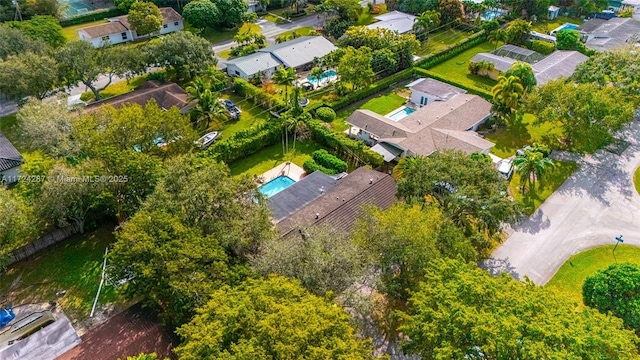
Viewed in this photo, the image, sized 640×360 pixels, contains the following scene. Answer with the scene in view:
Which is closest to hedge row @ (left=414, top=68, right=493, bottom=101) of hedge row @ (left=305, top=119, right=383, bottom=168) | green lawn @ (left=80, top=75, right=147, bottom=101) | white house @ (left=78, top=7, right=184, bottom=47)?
hedge row @ (left=305, top=119, right=383, bottom=168)

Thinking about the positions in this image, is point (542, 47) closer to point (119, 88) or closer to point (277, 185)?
point (277, 185)

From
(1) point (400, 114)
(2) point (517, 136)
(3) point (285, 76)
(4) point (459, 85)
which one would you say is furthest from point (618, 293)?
(3) point (285, 76)

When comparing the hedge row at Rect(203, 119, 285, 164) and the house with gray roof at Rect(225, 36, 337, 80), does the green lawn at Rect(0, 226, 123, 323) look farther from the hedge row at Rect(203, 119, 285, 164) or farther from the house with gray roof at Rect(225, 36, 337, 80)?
the house with gray roof at Rect(225, 36, 337, 80)

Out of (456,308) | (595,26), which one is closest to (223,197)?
(456,308)

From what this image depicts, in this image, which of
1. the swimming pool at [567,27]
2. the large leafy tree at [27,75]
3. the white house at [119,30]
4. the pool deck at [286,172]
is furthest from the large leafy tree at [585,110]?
the white house at [119,30]

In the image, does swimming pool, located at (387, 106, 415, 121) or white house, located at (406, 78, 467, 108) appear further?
white house, located at (406, 78, 467, 108)

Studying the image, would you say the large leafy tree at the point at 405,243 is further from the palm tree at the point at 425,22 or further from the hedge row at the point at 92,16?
the hedge row at the point at 92,16
